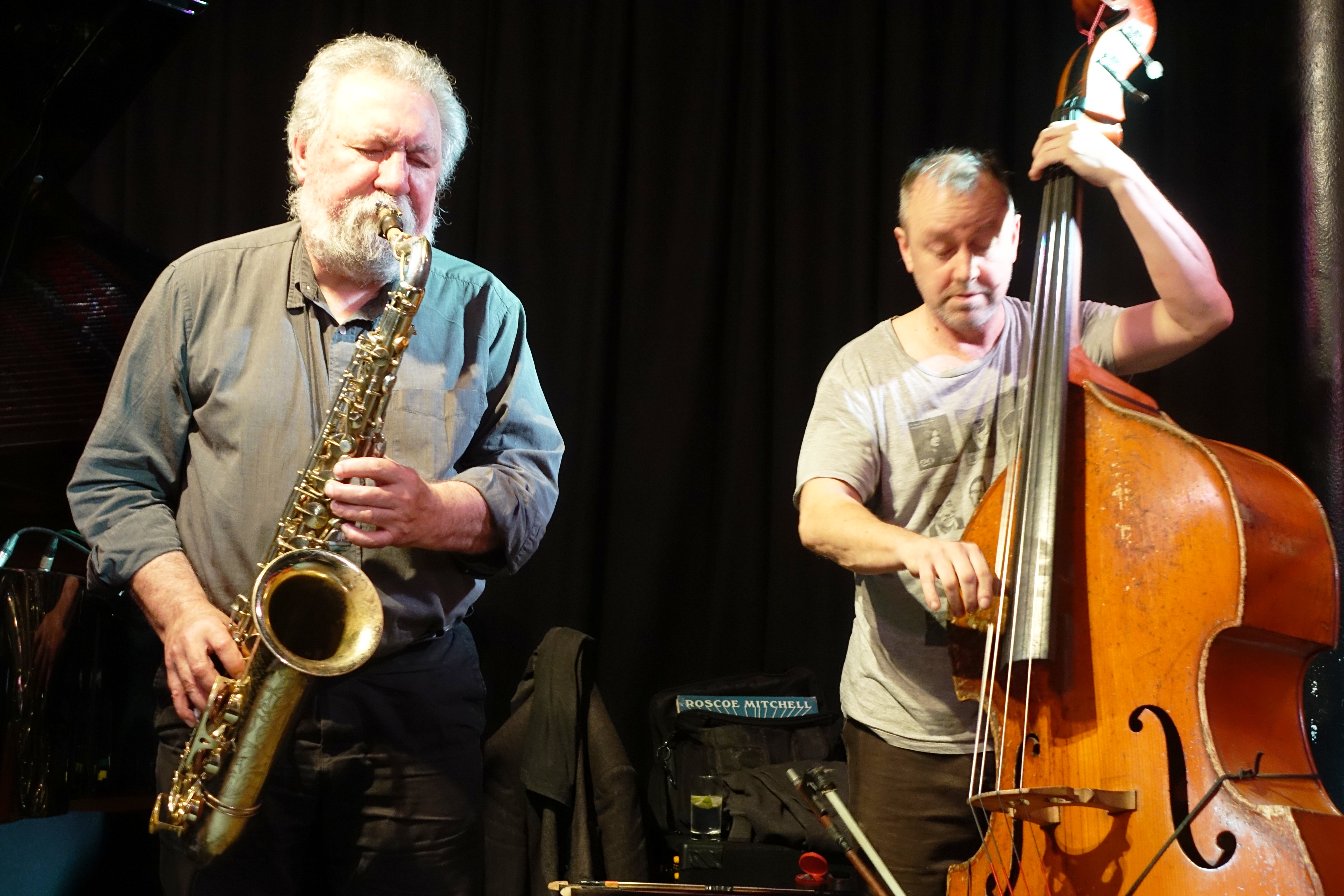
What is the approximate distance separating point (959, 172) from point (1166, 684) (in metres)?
0.93

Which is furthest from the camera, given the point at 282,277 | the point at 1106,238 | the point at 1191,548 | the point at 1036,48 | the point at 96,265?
the point at 1036,48

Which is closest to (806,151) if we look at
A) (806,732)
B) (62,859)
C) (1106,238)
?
(1106,238)

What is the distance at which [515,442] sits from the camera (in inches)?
73.7

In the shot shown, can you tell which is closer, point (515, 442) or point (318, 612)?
point (318, 612)

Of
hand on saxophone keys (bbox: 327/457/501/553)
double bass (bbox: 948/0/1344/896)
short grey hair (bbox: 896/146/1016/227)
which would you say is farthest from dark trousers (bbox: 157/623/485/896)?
short grey hair (bbox: 896/146/1016/227)

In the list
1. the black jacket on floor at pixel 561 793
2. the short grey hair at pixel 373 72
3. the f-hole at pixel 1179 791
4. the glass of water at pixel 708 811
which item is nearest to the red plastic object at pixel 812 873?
the glass of water at pixel 708 811

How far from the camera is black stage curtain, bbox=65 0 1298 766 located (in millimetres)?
3012

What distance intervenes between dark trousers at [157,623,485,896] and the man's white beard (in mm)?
649

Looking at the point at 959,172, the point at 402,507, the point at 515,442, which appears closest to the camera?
the point at 402,507

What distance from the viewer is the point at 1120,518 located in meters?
1.26

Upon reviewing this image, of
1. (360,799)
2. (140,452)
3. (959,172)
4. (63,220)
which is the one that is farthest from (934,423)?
(63,220)

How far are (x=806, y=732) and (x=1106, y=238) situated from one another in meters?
1.48

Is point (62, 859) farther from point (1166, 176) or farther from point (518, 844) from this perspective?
point (1166, 176)

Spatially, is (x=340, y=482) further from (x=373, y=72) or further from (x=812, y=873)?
(x=812, y=873)
